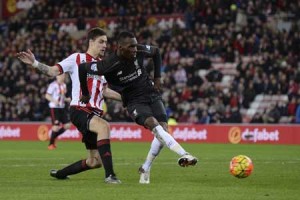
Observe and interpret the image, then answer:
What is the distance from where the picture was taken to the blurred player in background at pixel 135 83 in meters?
12.0

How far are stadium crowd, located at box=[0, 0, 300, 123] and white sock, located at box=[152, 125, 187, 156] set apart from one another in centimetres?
1873

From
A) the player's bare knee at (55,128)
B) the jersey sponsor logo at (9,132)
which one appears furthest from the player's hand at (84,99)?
the jersey sponsor logo at (9,132)

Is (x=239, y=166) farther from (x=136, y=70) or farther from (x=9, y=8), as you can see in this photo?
(x=9, y=8)

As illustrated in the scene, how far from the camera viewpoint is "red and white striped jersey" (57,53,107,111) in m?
12.8

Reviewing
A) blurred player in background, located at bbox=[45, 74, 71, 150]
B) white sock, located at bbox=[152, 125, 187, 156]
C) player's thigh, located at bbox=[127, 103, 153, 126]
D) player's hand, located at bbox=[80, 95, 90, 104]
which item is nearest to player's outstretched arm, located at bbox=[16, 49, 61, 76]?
player's hand, located at bbox=[80, 95, 90, 104]

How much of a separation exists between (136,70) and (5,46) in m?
29.8

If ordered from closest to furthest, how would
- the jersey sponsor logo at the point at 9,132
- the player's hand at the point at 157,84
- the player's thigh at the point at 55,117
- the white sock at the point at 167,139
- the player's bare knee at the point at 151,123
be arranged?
the white sock at the point at 167,139 → the player's bare knee at the point at 151,123 → the player's hand at the point at 157,84 → the player's thigh at the point at 55,117 → the jersey sponsor logo at the point at 9,132

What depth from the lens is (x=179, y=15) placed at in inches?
1524

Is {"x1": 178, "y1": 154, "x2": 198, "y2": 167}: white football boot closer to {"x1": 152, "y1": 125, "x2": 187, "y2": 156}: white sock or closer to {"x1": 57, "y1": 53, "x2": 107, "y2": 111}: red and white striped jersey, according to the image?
{"x1": 152, "y1": 125, "x2": 187, "y2": 156}: white sock

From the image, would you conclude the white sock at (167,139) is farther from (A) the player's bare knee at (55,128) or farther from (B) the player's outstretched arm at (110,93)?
(A) the player's bare knee at (55,128)

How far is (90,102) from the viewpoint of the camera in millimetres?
12750

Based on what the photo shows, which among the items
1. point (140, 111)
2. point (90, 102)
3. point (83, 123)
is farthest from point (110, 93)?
point (140, 111)

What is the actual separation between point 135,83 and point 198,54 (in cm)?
2306

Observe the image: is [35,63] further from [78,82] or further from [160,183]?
[160,183]
